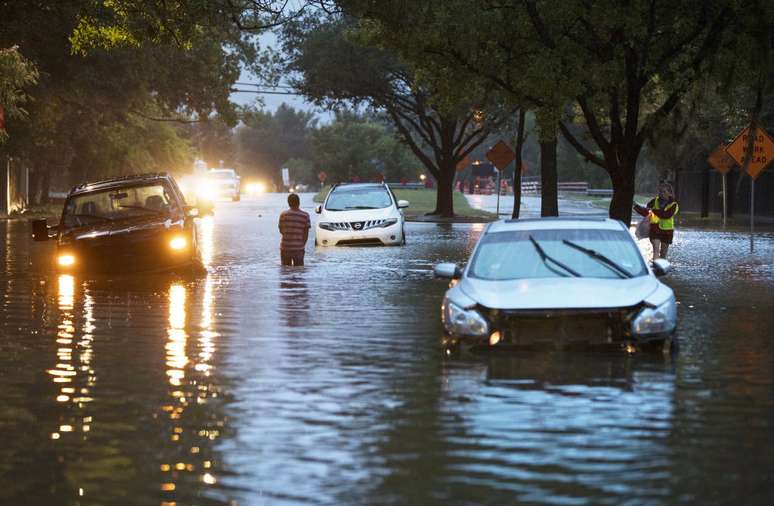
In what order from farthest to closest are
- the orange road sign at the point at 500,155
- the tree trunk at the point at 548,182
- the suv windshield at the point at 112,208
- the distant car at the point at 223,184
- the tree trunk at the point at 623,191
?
the distant car at the point at 223,184 → the orange road sign at the point at 500,155 → the tree trunk at the point at 548,182 → the tree trunk at the point at 623,191 → the suv windshield at the point at 112,208

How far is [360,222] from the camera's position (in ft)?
108

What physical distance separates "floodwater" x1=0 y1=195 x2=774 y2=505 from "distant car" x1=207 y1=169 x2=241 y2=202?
6980 cm

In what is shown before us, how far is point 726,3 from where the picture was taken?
2725 cm

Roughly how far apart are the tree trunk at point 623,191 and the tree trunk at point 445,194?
95.5ft

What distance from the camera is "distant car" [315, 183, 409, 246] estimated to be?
32.8m

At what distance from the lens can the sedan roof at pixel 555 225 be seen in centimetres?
1438

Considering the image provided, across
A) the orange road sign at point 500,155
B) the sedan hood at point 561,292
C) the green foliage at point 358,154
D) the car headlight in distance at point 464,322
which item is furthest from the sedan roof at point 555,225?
the green foliage at point 358,154

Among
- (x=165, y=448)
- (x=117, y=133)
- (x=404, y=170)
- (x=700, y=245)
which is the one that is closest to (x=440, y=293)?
(x=165, y=448)

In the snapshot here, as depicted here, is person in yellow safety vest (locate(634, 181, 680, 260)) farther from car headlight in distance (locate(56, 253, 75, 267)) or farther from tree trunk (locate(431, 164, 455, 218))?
tree trunk (locate(431, 164, 455, 218))

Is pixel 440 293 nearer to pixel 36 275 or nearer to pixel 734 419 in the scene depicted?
pixel 36 275

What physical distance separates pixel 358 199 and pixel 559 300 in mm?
21957

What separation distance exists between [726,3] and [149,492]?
71.5 feet

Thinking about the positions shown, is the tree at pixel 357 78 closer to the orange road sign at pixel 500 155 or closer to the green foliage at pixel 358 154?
the orange road sign at pixel 500 155

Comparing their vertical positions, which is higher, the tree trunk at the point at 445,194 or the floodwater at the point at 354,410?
the tree trunk at the point at 445,194
